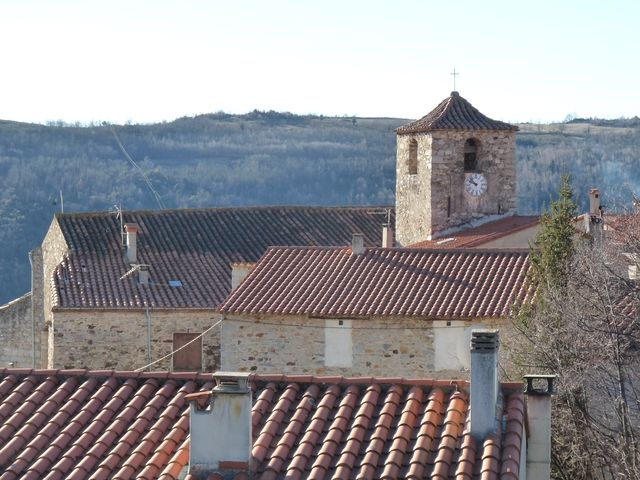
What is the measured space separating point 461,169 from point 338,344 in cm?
1158

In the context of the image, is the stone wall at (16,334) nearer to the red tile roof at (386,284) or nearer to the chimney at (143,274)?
the chimney at (143,274)

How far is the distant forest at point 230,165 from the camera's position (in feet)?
237

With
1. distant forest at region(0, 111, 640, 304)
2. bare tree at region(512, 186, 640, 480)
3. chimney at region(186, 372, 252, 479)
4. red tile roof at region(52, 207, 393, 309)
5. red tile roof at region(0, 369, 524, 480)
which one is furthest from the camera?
distant forest at region(0, 111, 640, 304)

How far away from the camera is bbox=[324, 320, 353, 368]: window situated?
76.7 ft

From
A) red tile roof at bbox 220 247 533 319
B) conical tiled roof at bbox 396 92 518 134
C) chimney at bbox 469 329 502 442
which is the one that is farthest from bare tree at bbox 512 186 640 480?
conical tiled roof at bbox 396 92 518 134

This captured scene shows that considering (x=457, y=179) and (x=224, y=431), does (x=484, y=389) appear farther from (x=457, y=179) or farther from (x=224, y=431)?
(x=457, y=179)

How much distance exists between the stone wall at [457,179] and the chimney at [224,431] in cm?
2373

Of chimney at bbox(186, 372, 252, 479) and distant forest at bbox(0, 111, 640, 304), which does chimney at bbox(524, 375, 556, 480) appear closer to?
chimney at bbox(186, 372, 252, 479)

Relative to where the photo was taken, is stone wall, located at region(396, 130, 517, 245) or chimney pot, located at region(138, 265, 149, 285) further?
stone wall, located at region(396, 130, 517, 245)

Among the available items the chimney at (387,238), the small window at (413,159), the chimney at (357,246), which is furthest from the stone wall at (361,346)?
Result: the small window at (413,159)

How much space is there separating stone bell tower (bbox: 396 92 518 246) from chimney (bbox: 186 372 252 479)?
2358cm

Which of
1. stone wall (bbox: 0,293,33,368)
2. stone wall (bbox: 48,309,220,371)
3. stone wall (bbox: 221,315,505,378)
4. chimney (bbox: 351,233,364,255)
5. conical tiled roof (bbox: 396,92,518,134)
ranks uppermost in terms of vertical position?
conical tiled roof (bbox: 396,92,518,134)

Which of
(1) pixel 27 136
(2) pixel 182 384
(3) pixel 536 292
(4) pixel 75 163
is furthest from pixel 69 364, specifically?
(1) pixel 27 136

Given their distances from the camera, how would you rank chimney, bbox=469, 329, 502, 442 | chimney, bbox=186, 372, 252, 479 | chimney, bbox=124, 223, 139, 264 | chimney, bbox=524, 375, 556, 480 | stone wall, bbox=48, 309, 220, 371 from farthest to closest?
chimney, bbox=124, 223, 139, 264 → stone wall, bbox=48, 309, 220, 371 → chimney, bbox=524, 375, 556, 480 → chimney, bbox=469, 329, 502, 442 → chimney, bbox=186, 372, 252, 479
